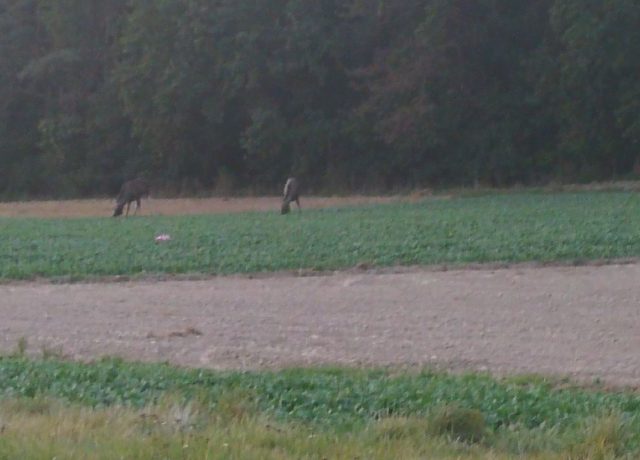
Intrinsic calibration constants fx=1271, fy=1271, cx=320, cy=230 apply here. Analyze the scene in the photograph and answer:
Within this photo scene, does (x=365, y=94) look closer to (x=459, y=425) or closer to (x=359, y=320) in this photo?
(x=359, y=320)

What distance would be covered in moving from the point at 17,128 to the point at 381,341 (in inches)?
2201

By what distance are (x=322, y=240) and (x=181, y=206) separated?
2413 centimetres

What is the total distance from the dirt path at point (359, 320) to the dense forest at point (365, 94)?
99.0 feet

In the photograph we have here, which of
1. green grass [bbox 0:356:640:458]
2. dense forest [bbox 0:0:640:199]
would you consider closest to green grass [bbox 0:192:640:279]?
green grass [bbox 0:356:640:458]

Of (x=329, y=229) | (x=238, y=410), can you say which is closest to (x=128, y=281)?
(x=329, y=229)

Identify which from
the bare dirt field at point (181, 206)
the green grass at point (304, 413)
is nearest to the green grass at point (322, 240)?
the bare dirt field at point (181, 206)

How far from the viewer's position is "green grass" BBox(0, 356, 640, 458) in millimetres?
7895

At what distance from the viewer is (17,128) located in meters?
67.2

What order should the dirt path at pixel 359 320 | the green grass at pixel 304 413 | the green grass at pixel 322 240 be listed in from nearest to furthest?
the green grass at pixel 304 413
the dirt path at pixel 359 320
the green grass at pixel 322 240

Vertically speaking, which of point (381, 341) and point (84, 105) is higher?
point (84, 105)

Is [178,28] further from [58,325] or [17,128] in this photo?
[58,325]

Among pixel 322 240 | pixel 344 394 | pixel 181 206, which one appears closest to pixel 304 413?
pixel 344 394

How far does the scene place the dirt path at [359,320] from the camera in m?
13.2

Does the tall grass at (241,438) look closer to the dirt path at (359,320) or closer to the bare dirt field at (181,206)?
the dirt path at (359,320)
